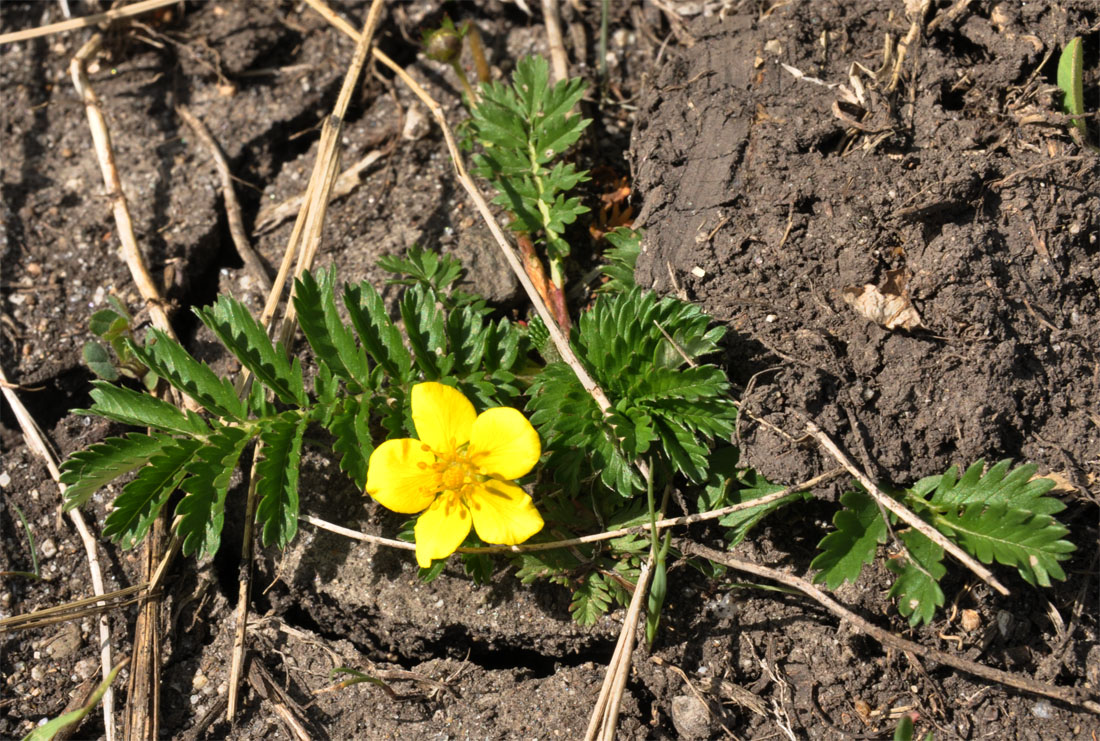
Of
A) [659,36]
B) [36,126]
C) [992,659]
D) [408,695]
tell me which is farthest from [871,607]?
[36,126]

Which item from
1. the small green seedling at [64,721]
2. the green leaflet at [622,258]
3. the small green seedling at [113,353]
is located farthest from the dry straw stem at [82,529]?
the green leaflet at [622,258]

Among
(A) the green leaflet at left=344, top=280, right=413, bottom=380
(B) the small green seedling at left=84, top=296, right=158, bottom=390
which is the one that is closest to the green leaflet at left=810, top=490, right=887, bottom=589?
(A) the green leaflet at left=344, top=280, right=413, bottom=380

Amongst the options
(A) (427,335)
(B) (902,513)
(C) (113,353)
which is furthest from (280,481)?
(B) (902,513)

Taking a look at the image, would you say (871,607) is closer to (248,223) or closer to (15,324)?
(248,223)

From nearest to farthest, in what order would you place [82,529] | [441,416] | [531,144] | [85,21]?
[441,416] → [82,529] → [531,144] → [85,21]

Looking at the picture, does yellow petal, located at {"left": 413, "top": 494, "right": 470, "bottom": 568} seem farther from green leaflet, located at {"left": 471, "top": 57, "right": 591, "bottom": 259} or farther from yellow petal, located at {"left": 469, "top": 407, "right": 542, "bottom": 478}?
green leaflet, located at {"left": 471, "top": 57, "right": 591, "bottom": 259}

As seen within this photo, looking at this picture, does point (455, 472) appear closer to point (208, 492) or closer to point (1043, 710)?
point (208, 492)
